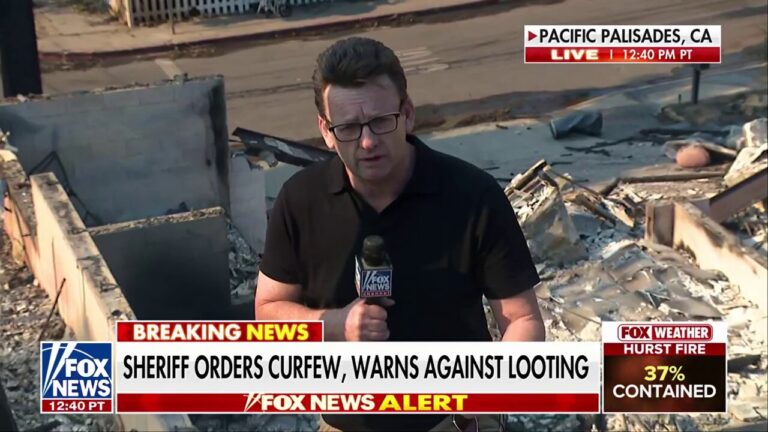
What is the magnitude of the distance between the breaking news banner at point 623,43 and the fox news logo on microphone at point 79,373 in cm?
765

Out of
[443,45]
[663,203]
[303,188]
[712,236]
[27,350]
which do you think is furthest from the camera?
[443,45]

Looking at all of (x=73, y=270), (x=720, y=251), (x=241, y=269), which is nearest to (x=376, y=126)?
(x=73, y=270)

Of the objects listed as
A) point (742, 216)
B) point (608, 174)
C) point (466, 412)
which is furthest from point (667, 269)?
A: point (466, 412)

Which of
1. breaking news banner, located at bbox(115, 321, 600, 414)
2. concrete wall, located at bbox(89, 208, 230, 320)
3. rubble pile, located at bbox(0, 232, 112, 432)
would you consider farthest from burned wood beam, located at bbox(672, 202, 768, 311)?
breaking news banner, located at bbox(115, 321, 600, 414)

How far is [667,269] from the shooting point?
49.5 ft

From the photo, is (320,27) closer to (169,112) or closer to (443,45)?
(443,45)

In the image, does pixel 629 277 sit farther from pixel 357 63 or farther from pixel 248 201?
pixel 357 63

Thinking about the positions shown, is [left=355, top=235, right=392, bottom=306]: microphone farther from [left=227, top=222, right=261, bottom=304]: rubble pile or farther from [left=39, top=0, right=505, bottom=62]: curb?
[left=39, top=0, right=505, bottom=62]: curb

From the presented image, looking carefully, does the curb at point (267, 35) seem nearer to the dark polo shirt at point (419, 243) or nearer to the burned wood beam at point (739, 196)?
the burned wood beam at point (739, 196)

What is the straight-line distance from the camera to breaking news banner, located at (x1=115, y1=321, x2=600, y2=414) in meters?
5.61

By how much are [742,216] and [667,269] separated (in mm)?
1983

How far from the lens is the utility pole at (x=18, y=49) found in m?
16.9

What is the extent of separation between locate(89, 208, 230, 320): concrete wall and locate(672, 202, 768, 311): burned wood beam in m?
5.05

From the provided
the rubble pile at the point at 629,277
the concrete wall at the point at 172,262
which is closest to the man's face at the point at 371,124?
the rubble pile at the point at 629,277
